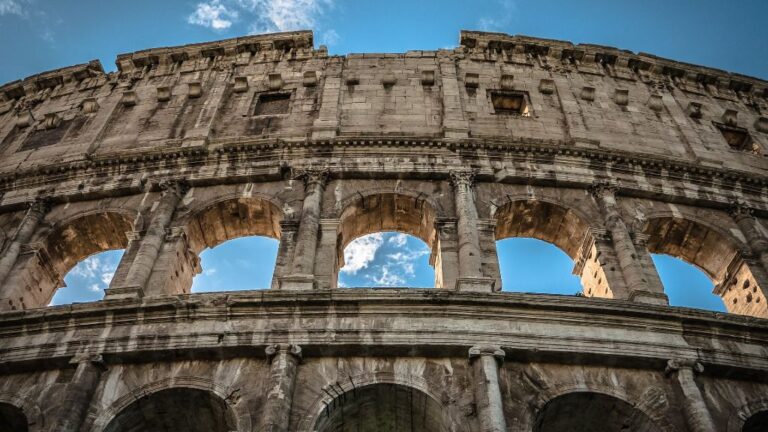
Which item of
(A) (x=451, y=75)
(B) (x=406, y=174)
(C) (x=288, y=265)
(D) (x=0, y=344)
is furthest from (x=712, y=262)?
(D) (x=0, y=344)

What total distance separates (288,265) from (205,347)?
2260 mm

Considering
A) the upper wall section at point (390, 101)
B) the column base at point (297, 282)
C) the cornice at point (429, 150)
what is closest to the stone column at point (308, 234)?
the column base at point (297, 282)

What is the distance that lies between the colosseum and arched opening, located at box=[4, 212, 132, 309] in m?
0.05

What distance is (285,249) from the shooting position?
1129 cm

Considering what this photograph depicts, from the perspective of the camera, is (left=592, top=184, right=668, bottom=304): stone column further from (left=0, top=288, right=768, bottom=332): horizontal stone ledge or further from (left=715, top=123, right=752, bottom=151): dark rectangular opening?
(left=715, top=123, right=752, bottom=151): dark rectangular opening

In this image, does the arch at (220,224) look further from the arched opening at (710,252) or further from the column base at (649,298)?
the arched opening at (710,252)

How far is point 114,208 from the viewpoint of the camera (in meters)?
12.9

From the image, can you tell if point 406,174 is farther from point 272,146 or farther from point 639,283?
point 639,283

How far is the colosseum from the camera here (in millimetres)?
8977

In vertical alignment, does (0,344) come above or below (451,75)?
below

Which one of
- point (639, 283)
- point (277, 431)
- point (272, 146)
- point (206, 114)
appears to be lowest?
point (277, 431)

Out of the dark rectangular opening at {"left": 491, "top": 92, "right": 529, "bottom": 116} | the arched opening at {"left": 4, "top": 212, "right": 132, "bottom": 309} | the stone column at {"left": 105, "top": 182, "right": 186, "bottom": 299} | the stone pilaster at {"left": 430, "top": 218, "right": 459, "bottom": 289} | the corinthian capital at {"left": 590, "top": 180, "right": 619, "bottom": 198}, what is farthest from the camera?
the dark rectangular opening at {"left": 491, "top": 92, "right": 529, "bottom": 116}

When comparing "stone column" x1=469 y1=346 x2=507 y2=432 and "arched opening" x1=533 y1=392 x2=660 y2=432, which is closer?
"stone column" x1=469 y1=346 x2=507 y2=432

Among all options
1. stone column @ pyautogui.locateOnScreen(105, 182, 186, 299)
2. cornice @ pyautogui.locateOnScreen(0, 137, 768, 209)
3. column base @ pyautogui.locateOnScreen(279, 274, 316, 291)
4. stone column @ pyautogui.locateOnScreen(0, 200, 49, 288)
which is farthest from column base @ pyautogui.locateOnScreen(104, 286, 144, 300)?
cornice @ pyautogui.locateOnScreen(0, 137, 768, 209)
